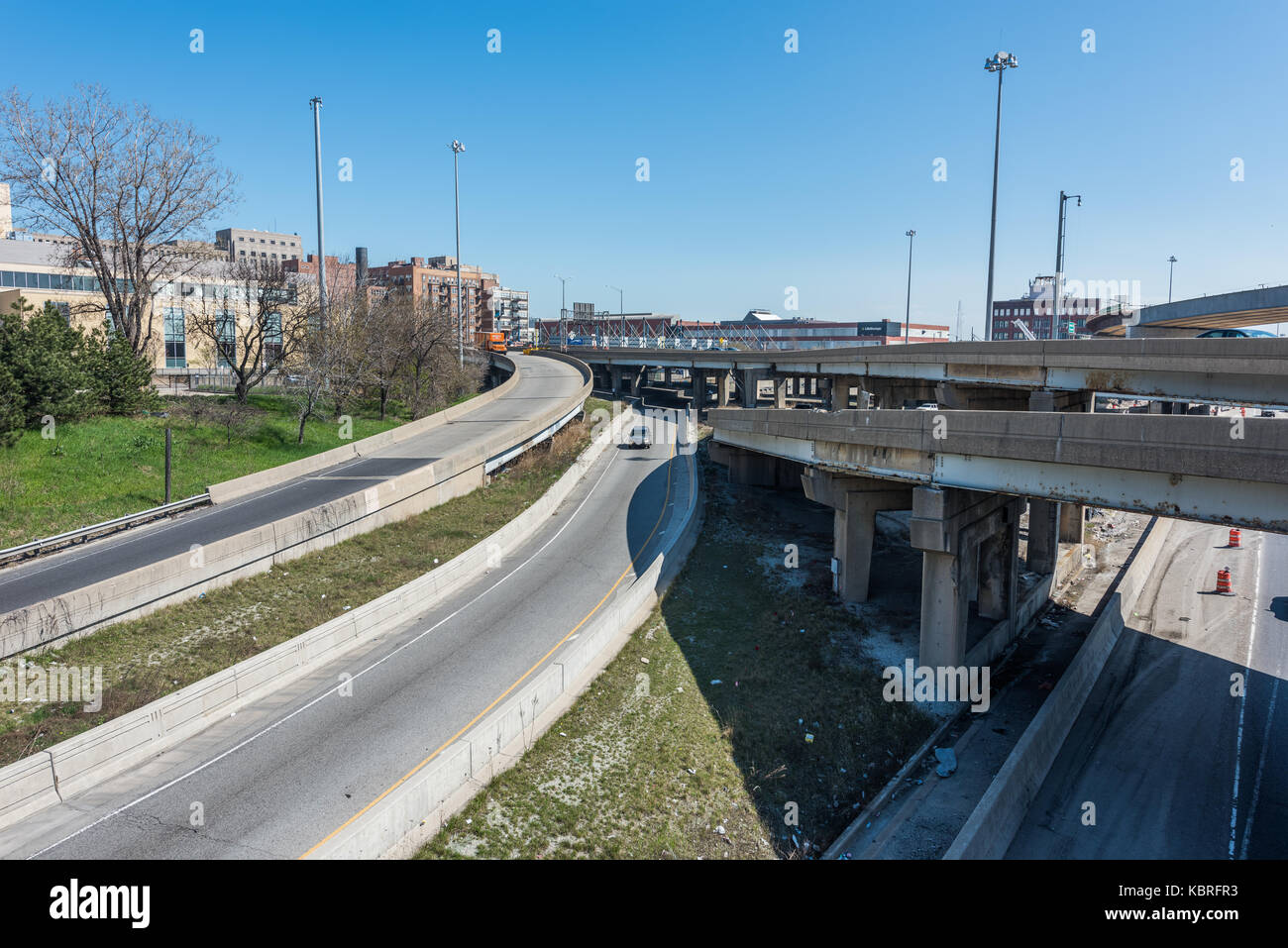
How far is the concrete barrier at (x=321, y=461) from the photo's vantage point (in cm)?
2563

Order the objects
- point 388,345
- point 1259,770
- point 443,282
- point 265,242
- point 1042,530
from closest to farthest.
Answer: point 1259,770
point 1042,530
point 388,345
point 443,282
point 265,242

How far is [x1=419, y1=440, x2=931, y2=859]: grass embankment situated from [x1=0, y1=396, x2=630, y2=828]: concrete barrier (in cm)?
595

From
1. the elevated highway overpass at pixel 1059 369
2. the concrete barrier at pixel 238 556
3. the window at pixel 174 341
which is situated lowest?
the concrete barrier at pixel 238 556

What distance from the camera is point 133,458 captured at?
2656cm

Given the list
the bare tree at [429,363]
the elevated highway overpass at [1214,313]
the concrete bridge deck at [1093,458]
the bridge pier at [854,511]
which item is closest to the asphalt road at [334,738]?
the bridge pier at [854,511]

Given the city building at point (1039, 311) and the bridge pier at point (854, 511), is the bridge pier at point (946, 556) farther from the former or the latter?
the city building at point (1039, 311)

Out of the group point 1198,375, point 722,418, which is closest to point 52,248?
point 722,418

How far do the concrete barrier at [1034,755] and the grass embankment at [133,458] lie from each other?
79.2 feet

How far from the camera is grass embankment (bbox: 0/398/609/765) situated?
543 inches

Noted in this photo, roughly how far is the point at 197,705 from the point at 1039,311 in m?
139

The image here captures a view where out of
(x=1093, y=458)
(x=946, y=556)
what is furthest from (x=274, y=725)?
(x=1093, y=458)

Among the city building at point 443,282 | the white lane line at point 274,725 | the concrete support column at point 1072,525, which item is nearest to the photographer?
the white lane line at point 274,725

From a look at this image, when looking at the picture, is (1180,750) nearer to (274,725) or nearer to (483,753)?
(483,753)
